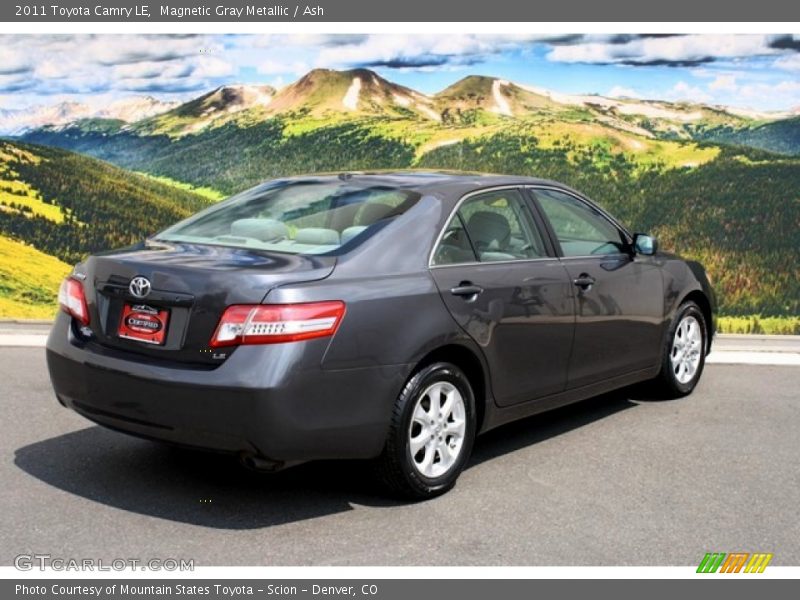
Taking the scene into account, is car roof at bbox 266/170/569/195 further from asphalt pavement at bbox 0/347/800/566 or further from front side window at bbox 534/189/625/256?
asphalt pavement at bbox 0/347/800/566

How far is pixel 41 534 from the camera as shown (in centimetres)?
437

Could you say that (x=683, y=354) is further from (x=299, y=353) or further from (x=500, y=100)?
(x=500, y=100)

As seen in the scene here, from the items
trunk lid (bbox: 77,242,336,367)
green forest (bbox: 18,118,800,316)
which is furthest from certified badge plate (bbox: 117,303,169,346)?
green forest (bbox: 18,118,800,316)

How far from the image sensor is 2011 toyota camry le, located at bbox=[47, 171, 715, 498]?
4.32 meters

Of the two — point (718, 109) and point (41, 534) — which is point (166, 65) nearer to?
point (718, 109)

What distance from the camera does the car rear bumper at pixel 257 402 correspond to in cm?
426

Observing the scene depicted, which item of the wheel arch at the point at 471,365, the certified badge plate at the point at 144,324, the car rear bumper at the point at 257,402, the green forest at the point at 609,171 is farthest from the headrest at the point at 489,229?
the green forest at the point at 609,171

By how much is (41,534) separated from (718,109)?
10.4 metres

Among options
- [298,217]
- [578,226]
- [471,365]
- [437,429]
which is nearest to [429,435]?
[437,429]

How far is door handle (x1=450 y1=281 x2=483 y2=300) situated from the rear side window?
0.14 m

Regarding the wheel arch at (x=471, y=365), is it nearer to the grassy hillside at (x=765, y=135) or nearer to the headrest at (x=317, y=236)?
the headrest at (x=317, y=236)

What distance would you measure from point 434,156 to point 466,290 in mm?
8340

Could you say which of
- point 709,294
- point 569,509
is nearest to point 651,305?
point 709,294

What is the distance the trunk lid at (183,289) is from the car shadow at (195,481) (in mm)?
761
